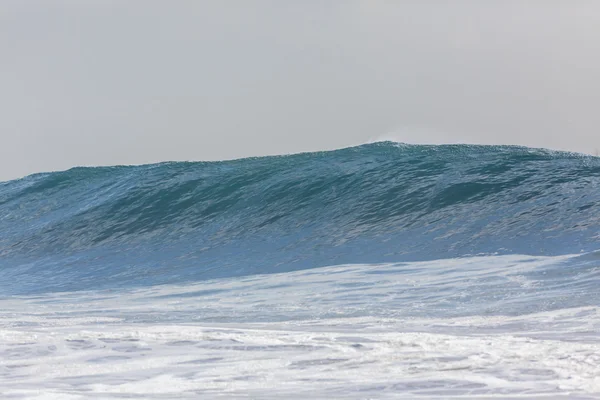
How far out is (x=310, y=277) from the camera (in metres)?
8.33

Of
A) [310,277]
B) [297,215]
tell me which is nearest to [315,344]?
[310,277]

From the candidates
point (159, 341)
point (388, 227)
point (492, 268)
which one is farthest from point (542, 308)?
point (388, 227)

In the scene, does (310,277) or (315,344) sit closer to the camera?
(315,344)

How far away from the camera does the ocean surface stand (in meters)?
4.16

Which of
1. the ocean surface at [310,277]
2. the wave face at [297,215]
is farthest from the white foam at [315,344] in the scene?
Answer: the wave face at [297,215]

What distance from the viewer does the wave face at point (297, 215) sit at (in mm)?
9352

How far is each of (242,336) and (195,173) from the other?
9736mm

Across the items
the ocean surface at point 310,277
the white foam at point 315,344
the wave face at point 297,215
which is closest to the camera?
the white foam at point 315,344

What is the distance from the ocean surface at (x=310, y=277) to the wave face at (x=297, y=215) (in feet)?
0.14

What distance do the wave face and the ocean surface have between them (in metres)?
0.04

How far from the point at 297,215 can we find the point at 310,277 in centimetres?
338

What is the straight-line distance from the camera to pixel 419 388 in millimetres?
3812

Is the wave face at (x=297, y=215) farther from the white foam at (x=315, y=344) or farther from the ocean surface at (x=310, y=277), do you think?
the white foam at (x=315, y=344)

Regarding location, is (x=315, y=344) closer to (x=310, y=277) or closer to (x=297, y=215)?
(x=310, y=277)
